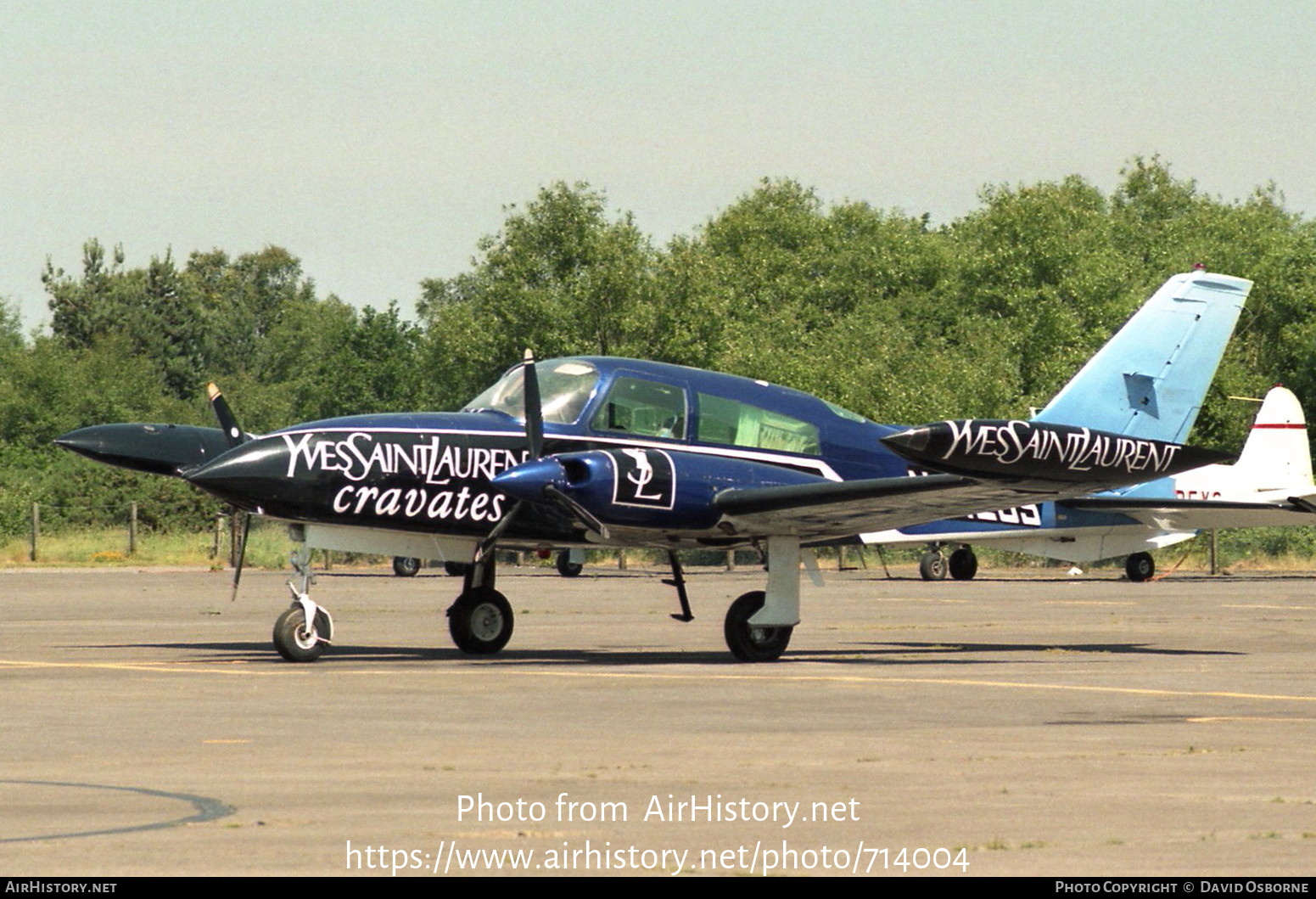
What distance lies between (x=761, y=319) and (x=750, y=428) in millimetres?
78628

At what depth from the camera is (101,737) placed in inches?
528

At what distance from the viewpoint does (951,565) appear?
52750 mm

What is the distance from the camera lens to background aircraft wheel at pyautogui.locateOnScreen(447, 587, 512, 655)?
22.8 metres

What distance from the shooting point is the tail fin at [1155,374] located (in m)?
25.6

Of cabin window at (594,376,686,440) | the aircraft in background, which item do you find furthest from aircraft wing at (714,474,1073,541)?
the aircraft in background

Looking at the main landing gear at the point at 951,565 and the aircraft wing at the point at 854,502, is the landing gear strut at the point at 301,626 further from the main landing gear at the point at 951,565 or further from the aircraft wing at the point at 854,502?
the main landing gear at the point at 951,565

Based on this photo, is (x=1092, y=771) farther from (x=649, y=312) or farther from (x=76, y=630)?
(x=649, y=312)

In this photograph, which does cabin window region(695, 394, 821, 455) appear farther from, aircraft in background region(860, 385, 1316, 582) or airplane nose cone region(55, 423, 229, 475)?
aircraft in background region(860, 385, 1316, 582)

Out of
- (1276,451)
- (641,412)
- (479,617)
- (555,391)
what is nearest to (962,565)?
(1276,451)

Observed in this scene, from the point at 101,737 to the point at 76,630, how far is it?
15082mm

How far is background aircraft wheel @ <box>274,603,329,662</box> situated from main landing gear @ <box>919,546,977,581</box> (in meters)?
33.1

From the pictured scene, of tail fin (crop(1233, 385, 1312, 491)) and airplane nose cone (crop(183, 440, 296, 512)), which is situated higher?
tail fin (crop(1233, 385, 1312, 491))

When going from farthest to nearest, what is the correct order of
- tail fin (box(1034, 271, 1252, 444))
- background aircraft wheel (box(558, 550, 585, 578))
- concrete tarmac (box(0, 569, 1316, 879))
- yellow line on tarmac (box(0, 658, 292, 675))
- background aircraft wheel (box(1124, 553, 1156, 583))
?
background aircraft wheel (box(558, 550, 585, 578))
background aircraft wheel (box(1124, 553, 1156, 583))
tail fin (box(1034, 271, 1252, 444))
yellow line on tarmac (box(0, 658, 292, 675))
concrete tarmac (box(0, 569, 1316, 879))

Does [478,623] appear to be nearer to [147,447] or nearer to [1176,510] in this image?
[147,447]
